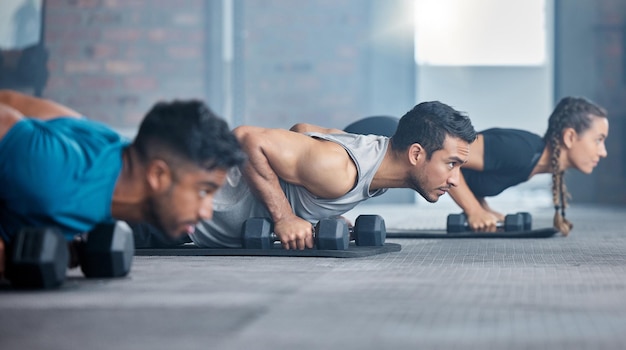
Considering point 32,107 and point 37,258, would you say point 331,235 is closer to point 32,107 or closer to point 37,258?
point 32,107

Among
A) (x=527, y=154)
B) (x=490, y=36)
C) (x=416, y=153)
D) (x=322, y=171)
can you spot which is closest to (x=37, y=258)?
(x=322, y=171)

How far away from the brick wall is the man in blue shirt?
207 inches

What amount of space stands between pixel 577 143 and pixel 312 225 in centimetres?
147

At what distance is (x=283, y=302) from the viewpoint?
1879mm

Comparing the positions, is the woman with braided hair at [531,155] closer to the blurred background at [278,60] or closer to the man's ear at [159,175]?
the man's ear at [159,175]

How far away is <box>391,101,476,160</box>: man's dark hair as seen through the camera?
3010 millimetres

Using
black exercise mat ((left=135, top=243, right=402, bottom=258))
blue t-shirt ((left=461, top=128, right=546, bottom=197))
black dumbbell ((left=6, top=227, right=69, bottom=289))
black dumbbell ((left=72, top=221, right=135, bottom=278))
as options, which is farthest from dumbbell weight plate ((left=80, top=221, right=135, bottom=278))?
blue t-shirt ((left=461, top=128, right=546, bottom=197))

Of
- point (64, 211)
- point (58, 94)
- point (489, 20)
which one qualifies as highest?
point (489, 20)

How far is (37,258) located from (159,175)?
11.4 inches

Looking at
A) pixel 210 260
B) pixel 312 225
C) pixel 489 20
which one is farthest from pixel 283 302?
pixel 489 20

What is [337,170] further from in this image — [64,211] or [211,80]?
[211,80]

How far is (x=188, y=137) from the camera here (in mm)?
1963

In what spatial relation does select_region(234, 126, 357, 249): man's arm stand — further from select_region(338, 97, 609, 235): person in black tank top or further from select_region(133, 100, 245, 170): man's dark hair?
select_region(338, 97, 609, 235): person in black tank top

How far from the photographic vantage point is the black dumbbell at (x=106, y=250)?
2.11 meters
